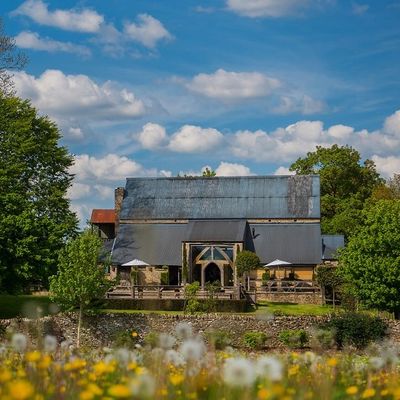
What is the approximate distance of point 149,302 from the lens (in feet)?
126

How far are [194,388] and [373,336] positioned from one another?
24.3 m

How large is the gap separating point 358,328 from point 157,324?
Result: 28.1 ft

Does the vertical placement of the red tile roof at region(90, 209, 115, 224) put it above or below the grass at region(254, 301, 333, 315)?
above

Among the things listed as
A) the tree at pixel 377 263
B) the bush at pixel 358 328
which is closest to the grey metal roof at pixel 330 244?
the tree at pixel 377 263

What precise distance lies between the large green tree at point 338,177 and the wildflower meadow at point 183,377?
55129 mm

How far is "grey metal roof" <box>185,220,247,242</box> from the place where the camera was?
49.2m

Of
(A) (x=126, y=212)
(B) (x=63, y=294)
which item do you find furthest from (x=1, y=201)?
(A) (x=126, y=212)

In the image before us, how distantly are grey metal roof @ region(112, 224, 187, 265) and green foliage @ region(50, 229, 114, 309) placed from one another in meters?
16.5

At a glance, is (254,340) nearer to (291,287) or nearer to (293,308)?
(293,308)

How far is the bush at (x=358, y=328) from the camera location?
29.5 metres

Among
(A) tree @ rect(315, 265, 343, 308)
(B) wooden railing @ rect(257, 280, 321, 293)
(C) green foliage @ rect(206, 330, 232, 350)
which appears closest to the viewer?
(C) green foliage @ rect(206, 330, 232, 350)

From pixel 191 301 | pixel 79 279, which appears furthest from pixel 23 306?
pixel 191 301

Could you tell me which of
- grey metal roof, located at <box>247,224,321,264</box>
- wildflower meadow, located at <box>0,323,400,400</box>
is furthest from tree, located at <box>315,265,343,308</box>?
wildflower meadow, located at <box>0,323,400,400</box>

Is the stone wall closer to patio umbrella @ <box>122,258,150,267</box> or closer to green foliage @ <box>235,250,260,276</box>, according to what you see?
green foliage @ <box>235,250,260,276</box>
